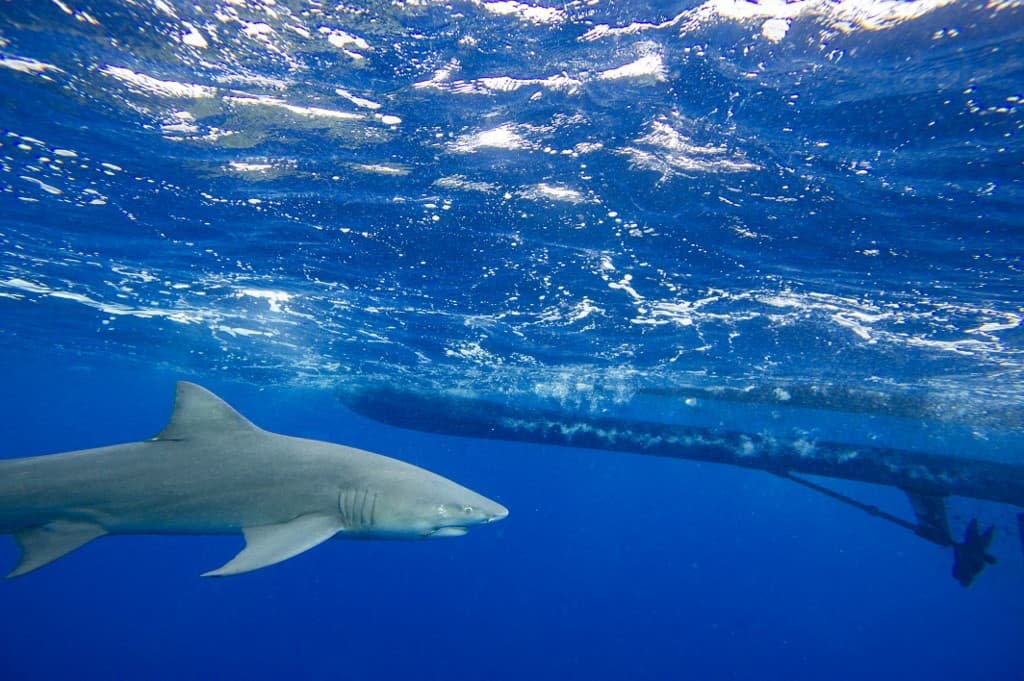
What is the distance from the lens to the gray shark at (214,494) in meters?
4.72

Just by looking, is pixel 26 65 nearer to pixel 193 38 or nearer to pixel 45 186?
pixel 193 38

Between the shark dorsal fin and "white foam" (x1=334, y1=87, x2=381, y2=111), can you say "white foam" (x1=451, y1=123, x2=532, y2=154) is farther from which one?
the shark dorsal fin

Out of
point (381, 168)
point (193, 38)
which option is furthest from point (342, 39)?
point (381, 168)

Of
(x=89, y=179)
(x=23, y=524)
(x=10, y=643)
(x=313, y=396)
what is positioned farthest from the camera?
(x=313, y=396)

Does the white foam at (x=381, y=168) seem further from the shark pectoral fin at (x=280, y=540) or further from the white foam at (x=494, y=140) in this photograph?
the shark pectoral fin at (x=280, y=540)

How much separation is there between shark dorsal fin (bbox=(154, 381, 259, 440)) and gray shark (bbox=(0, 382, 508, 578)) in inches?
0.4

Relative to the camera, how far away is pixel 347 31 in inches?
269

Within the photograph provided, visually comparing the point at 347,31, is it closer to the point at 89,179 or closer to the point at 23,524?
the point at 23,524

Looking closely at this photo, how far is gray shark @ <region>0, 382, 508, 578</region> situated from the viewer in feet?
15.5

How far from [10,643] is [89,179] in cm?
2946

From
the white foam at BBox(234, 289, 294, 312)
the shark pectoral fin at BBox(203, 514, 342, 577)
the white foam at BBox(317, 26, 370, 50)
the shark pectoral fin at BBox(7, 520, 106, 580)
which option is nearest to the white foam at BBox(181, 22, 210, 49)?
the white foam at BBox(317, 26, 370, 50)

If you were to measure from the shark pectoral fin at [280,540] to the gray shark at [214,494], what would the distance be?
0.02 meters

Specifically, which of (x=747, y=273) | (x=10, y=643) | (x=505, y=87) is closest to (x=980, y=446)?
(x=747, y=273)

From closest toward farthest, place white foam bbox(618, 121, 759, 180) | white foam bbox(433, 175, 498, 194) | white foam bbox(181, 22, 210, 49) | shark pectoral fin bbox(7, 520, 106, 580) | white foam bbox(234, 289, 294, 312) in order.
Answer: shark pectoral fin bbox(7, 520, 106, 580) < white foam bbox(181, 22, 210, 49) < white foam bbox(618, 121, 759, 180) < white foam bbox(433, 175, 498, 194) < white foam bbox(234, 289, 294, 312)
